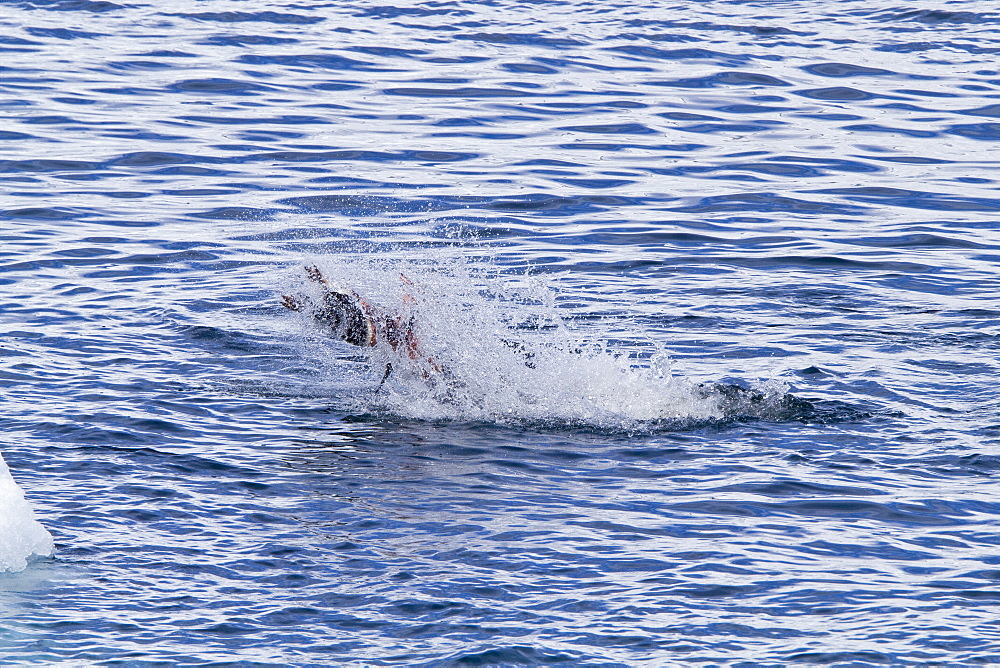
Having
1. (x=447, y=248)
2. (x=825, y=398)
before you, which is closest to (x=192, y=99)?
(x=447, y=248)

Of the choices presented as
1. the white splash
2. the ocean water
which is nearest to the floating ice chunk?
the ocean water

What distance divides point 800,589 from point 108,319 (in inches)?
319

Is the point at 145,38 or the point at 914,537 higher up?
the point at 145,38

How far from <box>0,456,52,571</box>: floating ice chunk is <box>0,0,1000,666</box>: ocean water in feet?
0.09

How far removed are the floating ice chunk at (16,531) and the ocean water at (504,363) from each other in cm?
3

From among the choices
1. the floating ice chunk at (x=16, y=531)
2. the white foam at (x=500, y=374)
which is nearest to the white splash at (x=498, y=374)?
the white foam at (x=500, y=374)

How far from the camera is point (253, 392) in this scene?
1233 centimetres

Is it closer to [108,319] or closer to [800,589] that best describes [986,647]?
[800,589]

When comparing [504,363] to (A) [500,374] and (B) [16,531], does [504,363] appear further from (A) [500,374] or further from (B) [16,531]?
(B) [16,531]

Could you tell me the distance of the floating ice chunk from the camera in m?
8.62

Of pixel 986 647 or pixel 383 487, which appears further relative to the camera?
pixel 383 487

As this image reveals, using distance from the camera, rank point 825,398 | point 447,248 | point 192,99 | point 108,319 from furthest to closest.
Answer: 1. point 192,99
2. point 447,248
3. point 108,319
4. point 825,398

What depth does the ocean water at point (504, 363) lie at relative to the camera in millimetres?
8297

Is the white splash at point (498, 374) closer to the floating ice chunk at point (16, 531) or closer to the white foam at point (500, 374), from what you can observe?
the white foam at point (500, 374)
